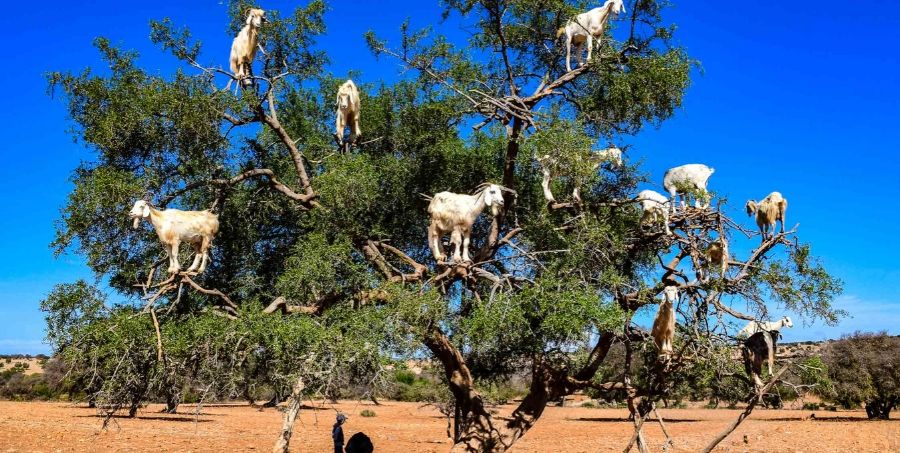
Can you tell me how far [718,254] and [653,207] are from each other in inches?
46.5

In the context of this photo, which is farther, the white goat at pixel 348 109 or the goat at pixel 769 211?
the white goat at pixel 348 109

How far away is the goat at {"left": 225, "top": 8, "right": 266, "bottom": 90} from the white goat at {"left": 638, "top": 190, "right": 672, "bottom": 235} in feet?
21.8

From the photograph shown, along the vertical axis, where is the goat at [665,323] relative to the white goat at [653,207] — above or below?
below

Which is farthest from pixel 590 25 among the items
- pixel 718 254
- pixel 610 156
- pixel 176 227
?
pixel 176 227

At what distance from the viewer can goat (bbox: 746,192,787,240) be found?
10.9m

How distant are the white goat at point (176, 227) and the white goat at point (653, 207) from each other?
6566mm

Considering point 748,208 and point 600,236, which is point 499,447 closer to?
point 600,236

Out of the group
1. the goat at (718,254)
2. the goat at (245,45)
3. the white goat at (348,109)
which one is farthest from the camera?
the white goat at (348,109)

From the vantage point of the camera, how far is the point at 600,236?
10.9 meters

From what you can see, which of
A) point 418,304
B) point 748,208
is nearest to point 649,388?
point 748,208

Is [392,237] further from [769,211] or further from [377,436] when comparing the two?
[377,436]

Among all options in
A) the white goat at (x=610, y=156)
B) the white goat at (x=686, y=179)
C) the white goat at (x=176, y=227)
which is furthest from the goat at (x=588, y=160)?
the white goat at (x=176, y=227)

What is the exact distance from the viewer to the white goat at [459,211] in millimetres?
10875

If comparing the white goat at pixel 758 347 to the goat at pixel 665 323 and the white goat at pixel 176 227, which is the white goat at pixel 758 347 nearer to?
the goat at pixel 665 323
